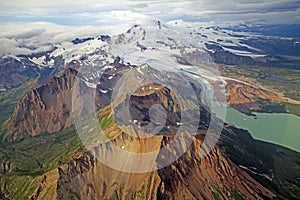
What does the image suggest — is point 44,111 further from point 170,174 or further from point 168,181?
point 168,181

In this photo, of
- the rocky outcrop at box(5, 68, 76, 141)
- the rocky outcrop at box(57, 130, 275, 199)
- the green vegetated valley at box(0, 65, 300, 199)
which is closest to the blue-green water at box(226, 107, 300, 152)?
the green vegetated valley at box(0, 65, 300, 199)

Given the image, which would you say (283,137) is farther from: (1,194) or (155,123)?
(1,194)

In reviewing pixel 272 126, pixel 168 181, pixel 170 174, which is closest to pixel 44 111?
pixel 272 126

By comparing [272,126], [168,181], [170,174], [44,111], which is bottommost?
[44,111]

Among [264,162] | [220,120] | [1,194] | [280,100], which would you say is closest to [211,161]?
[264,162]

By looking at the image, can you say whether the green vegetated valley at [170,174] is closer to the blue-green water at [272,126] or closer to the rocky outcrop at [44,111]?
the blue-green water at [272,126]

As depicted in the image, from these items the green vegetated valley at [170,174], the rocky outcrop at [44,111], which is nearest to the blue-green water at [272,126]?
the green vegetated valley at [170,174]

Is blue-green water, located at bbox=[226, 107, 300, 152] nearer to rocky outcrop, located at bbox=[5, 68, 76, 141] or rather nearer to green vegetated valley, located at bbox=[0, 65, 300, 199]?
green vegetated valley, located at bbox=[0, 65, 300, 199]
